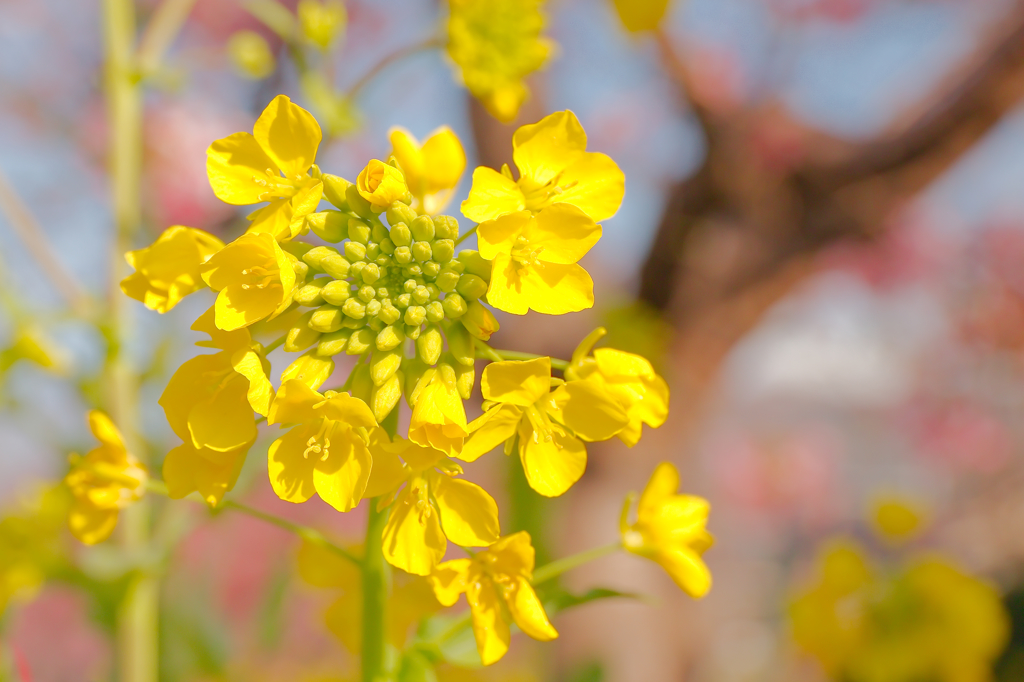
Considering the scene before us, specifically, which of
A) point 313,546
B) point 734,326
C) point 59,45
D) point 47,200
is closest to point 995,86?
point 734,326

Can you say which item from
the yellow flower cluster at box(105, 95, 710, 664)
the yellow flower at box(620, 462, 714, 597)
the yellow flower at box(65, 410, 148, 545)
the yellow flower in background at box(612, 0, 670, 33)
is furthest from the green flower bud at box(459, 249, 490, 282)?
the yellow flower in background at box(612, 0, 670, 33)

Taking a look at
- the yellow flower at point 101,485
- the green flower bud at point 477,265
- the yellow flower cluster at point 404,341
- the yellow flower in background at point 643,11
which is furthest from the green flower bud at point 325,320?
the yellow flower in background at point 643,11

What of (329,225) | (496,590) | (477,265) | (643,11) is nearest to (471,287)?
(477,265)

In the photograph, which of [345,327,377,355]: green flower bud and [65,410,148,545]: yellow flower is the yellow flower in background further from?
[65,410,148,545]: yellow flower

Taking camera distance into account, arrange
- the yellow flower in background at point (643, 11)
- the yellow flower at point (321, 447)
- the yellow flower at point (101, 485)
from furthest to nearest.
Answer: the yellow flower in background at point (643, 11) < the yellow flower at point (101, 485) < the yellow flower at point (321, 447)

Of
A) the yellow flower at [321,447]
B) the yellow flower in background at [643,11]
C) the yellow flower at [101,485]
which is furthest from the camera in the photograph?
the yellow flower in background at [643,11]

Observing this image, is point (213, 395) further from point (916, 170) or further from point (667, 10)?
point (916, 170)

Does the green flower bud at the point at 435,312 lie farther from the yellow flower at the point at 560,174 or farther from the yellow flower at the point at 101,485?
the yellow flower at the point at 101,485

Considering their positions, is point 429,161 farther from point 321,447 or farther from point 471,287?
point 321,447
